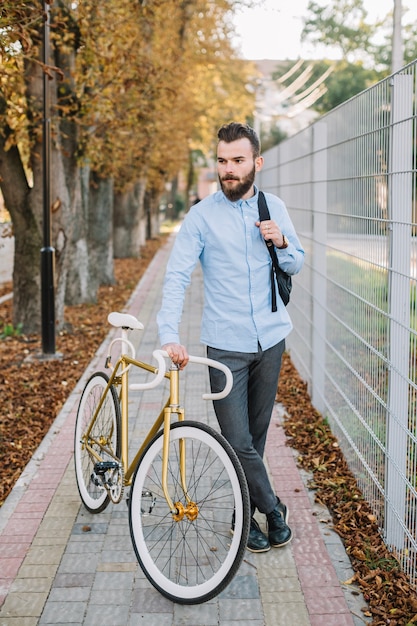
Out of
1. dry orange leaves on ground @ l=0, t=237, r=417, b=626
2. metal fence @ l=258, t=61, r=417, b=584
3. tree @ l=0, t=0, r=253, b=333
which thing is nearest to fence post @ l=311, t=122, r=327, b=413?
metal fence @ l=258, t=61, r=417, b=584

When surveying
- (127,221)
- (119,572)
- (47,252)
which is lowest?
(119,572)

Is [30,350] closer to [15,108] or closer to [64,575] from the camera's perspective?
[15,108]

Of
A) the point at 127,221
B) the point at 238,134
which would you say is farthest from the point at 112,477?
the point at 127,221

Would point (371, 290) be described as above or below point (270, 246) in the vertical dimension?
below

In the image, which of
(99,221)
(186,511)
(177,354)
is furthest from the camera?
(99,221)

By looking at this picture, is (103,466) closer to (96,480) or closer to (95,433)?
(96,480)

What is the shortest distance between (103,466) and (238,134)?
185cm

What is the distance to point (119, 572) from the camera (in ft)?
15.0

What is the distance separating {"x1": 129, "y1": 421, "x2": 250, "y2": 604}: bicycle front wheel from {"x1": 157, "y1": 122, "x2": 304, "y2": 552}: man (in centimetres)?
32

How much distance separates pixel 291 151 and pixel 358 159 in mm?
4009

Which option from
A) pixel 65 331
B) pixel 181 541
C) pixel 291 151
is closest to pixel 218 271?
pixel 181 541

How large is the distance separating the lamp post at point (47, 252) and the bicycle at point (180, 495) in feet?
18.1

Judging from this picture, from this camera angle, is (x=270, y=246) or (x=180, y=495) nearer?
(x=180, y=495)

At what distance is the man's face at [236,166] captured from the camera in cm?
425
